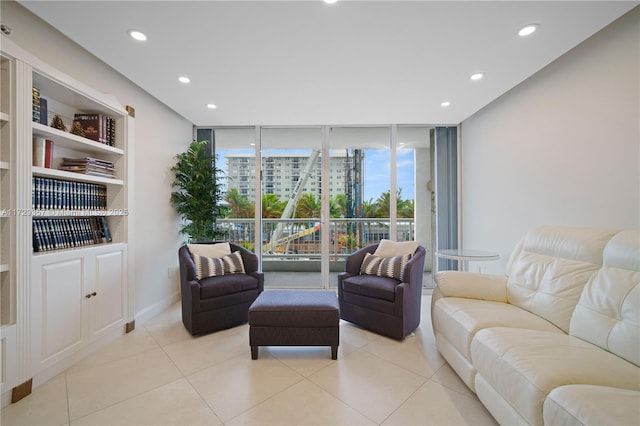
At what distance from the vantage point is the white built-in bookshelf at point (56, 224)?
1.60m

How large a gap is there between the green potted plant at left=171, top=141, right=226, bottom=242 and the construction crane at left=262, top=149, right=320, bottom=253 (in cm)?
109

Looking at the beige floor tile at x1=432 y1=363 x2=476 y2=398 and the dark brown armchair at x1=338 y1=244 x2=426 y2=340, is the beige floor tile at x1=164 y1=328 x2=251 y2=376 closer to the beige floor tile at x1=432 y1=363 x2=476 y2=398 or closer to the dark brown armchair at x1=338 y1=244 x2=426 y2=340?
the dark brown armchair at x1=338 y1=244 x2=426 y2=340

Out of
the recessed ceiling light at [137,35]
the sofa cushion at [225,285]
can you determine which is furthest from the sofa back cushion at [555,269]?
the recessed ceiling light at [137,35]

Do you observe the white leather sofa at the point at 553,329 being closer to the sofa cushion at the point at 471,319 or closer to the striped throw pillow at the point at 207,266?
the sofa cushion at the point at 471,319

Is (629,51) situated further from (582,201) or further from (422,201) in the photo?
(422,201)

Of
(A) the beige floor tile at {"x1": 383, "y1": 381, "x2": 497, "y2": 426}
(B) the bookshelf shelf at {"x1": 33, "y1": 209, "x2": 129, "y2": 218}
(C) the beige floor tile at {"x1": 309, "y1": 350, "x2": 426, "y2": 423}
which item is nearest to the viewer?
(A) the beige floor tile at {"x1": 383, "y1": 381, "x2": 497, "y2": 426}

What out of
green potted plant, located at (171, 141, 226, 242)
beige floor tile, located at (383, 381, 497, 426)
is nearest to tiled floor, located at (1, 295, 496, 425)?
beige floor tile, located at (383, 381, 497, 426)

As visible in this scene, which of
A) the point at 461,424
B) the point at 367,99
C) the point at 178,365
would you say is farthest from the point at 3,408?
the point at 367,99

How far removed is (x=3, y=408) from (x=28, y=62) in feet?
7.02

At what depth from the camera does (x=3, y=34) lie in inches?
64.2

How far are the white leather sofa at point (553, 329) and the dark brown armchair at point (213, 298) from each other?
6.10 ft

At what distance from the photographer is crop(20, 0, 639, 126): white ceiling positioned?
1610 mm

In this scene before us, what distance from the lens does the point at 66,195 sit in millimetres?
2043

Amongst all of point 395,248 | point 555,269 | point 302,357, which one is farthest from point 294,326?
point 555,269
